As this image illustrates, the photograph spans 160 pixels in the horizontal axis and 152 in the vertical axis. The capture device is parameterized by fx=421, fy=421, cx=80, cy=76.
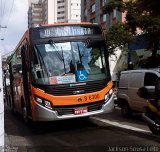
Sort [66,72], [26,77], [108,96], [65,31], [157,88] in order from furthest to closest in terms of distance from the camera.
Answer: [26,77], [65,31], [108,96], [66,72], [157,88]

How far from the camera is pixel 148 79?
14.5m

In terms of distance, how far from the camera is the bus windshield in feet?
39.9

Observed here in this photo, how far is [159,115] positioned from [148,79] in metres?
4.92

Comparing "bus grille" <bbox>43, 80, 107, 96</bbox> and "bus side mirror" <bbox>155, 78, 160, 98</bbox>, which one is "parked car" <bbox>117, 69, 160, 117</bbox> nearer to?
"bus grille" <bbox>43, 80, 107, 96</bbox>

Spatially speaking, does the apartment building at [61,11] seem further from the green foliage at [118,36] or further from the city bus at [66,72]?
the city bus at [66,72]

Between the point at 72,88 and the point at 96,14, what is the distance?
55.7 m

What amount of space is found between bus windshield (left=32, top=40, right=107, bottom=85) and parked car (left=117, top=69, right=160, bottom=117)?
238cm

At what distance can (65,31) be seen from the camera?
12891 mm

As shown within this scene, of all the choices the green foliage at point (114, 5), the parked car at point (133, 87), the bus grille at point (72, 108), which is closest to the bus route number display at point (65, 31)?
the bus grille at point (72, 108)

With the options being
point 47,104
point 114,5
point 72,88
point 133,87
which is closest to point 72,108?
point 72,88

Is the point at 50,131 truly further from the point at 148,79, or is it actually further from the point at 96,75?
the point at 148,79

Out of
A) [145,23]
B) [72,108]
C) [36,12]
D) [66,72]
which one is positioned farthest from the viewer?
[36,12]

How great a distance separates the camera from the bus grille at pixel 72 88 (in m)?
11.9

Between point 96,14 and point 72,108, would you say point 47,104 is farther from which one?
point 96,14
